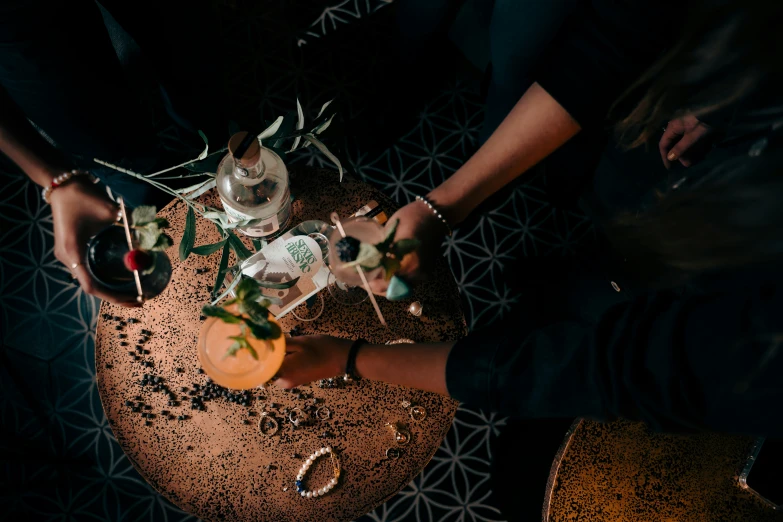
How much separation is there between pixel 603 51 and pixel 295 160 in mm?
1038

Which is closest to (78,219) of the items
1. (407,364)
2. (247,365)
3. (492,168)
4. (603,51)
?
(247,365)

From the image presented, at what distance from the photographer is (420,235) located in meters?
0.96

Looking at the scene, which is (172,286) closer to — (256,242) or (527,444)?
(256,242)

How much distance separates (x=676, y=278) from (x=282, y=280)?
0.82m

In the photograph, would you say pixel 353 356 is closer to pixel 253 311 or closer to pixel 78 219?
pixel 253 311

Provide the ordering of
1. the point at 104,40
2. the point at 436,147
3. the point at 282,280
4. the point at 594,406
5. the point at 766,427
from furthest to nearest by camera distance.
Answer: the point at 436,147
the point at 104,40
the point at 282,280
the point at 594,406
the point at 766,427

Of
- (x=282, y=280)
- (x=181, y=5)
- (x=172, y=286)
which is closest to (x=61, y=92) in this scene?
(x=181, y=5)

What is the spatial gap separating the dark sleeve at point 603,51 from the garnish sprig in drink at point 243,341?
658 mm

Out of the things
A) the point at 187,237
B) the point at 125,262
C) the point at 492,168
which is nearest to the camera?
the point at 125,262

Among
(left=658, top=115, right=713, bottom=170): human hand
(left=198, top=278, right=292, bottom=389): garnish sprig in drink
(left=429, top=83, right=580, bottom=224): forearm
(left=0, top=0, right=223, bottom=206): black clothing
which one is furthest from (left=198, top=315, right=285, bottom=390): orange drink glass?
(left=658, top=115, right=713, bottom=170): human hand

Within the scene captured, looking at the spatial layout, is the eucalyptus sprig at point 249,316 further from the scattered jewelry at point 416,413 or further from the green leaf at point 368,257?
the scattered jewelry at point 416,413

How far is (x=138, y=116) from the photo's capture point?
1301 millimetres

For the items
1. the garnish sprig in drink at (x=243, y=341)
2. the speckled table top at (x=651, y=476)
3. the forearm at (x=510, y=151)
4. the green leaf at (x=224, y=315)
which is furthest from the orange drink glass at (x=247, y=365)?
the speckled table top at (x=651, y=476)

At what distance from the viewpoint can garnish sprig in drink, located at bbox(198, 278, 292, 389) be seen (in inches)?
27.6
